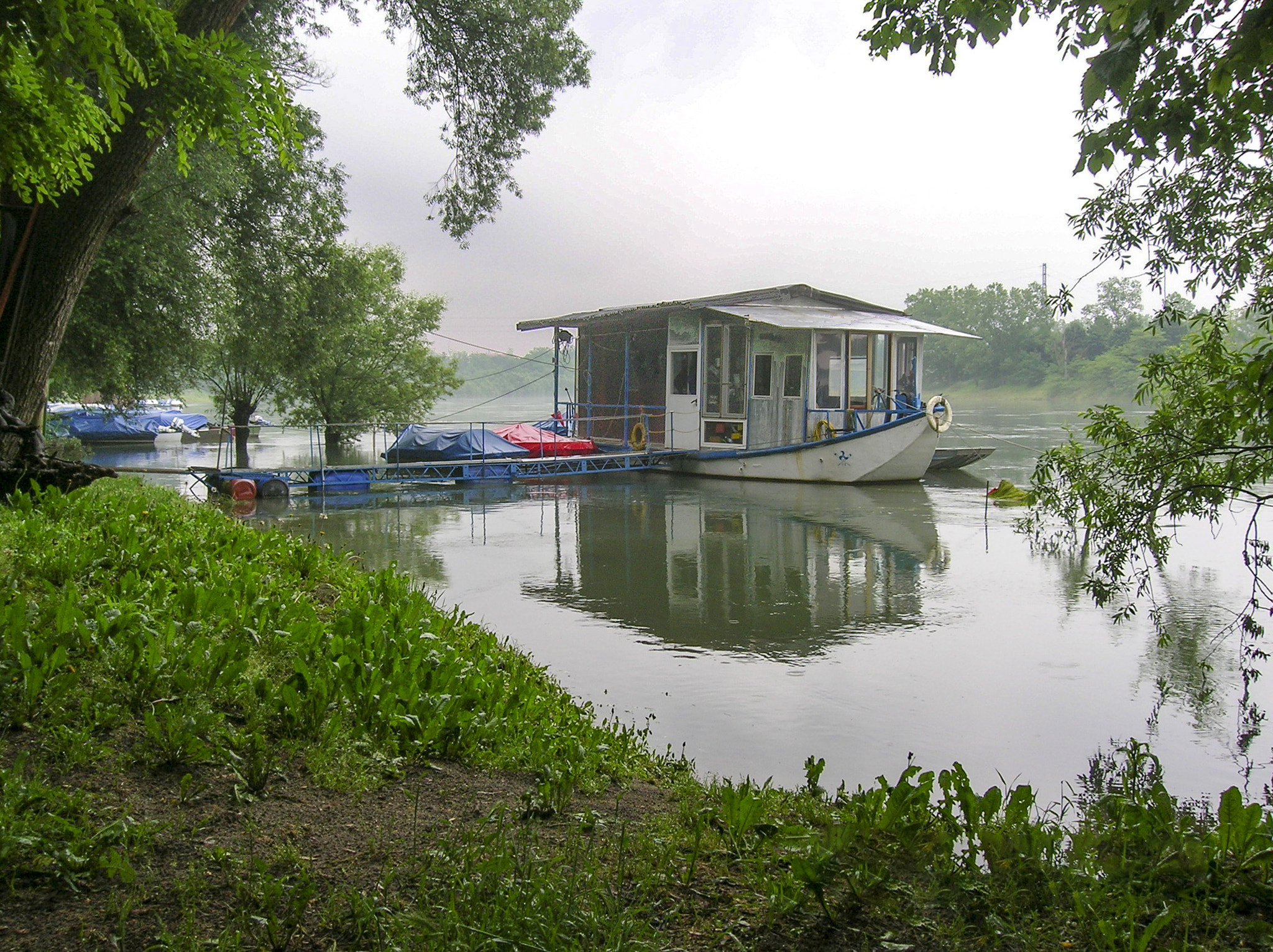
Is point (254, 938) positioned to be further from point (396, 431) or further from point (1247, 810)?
point (396, 431)

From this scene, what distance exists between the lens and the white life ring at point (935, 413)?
66.6ft

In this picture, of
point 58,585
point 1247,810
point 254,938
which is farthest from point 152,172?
point 1247,810

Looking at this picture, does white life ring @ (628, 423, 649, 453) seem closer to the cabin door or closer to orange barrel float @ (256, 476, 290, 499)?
the cabin door

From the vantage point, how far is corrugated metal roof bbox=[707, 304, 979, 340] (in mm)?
20453

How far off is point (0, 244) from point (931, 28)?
681 centimetres

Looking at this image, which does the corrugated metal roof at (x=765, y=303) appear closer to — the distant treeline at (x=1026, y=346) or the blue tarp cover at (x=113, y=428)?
the blue tarp cover at (x=113, y=428)

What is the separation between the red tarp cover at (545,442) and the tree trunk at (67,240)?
Answer: 15.4 metres

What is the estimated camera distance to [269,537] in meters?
8.59

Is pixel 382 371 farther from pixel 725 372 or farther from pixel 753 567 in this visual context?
pixel 753 567

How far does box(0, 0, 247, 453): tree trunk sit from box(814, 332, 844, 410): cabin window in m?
15.7

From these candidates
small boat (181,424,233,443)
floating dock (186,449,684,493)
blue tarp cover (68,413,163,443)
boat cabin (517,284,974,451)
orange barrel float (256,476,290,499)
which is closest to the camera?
orange barrel float (256,476,290,499)

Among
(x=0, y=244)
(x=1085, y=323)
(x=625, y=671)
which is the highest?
(x=1085, y=323)

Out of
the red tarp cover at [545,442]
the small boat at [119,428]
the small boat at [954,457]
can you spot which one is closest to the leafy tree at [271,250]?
the red tarp cover at [545,442]

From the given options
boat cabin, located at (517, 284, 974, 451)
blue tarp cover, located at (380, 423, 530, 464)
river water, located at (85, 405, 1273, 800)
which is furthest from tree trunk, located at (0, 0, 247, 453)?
boat cabin, located at (517, 284, 974, 451)
